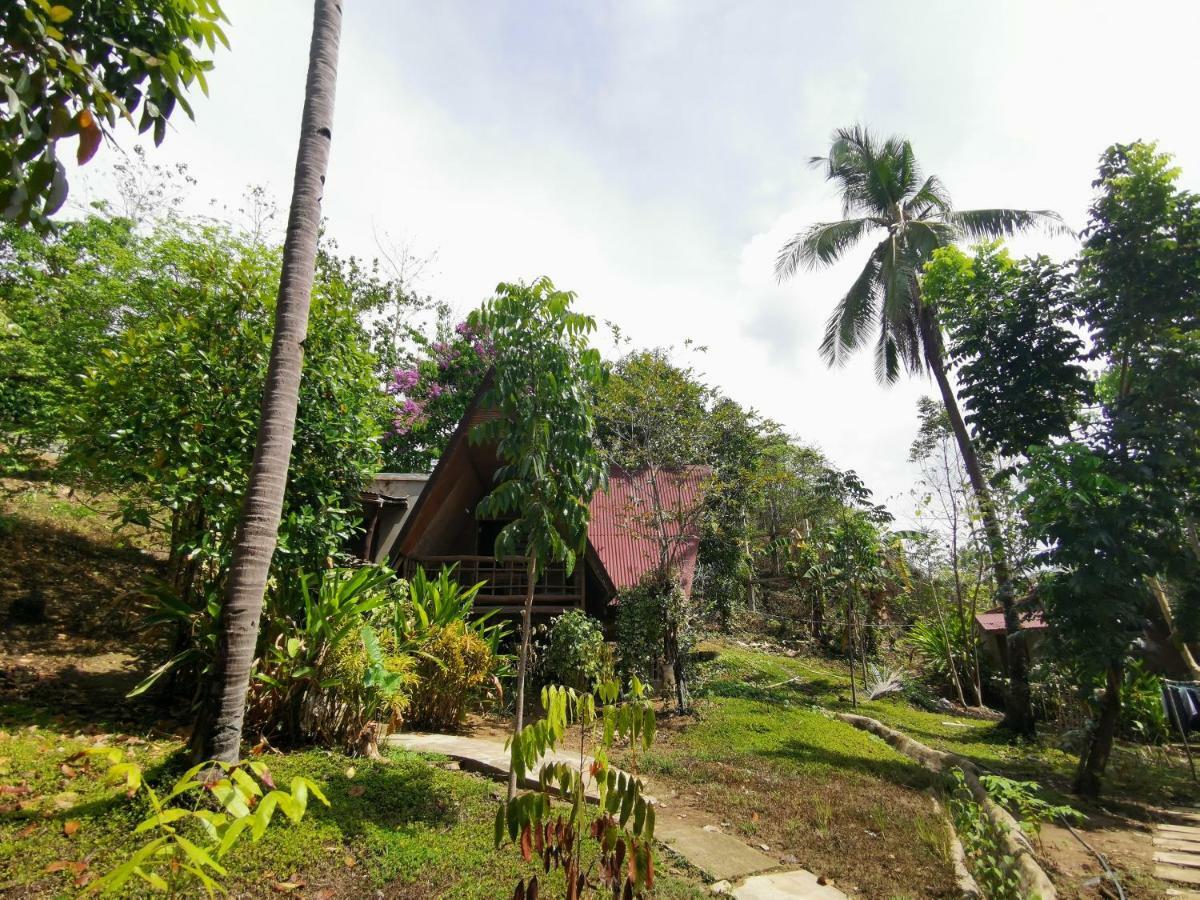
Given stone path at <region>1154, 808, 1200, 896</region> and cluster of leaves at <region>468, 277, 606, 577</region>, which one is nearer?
stone path at <region>1154, 808, 1200, 896</region>

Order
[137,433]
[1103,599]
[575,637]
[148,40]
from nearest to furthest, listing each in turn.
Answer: [148,40] < [137,433] < [1103,599] < [575,637]

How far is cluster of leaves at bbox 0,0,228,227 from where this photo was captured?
1.94m

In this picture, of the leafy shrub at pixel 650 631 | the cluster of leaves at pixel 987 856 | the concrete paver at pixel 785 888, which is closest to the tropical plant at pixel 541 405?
the concrete paver at pixel 785 888

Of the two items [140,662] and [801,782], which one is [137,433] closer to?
[140,662]

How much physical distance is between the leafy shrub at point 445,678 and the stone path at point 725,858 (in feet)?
4.04

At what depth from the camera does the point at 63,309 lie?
511 inches

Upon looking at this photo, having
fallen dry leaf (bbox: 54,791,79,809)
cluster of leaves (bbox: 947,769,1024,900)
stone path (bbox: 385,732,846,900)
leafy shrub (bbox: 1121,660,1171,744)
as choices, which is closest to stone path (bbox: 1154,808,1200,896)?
cluster of leaves (bbox: 947,769,1024,900)

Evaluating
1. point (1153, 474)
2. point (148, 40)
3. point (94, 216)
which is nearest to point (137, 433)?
point (148, 40)

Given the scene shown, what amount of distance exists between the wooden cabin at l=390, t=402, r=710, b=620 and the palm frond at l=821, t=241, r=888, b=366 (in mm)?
8835

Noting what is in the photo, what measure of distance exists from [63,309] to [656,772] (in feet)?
50.4

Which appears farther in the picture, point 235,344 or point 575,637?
point 575,637

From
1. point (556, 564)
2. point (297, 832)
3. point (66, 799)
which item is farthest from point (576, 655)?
point (66, 799)

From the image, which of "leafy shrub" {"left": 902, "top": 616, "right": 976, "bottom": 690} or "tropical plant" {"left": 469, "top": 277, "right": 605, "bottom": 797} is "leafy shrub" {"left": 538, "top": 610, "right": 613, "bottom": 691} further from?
"leafy shrub" {"left": 902, "top": 616, "right": 976, "bottom": 690}

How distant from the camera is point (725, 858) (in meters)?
4.47
